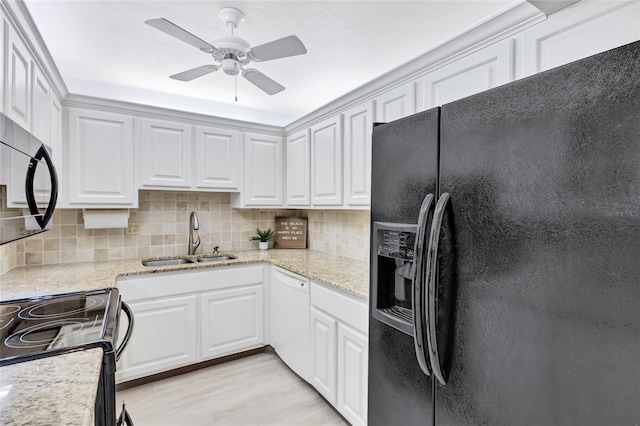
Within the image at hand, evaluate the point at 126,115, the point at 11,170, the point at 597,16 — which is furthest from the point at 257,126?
the point at 597,16

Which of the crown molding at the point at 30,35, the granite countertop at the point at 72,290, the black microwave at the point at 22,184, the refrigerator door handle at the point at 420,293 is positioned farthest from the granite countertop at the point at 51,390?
the crown molding at the point at 30,35

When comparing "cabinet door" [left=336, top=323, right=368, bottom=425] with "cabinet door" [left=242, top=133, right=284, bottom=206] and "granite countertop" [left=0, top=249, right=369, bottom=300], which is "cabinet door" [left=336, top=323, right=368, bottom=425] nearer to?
"granite countertop" [left=0, top=249, right=369, bottom=300]

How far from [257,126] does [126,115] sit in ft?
3.59

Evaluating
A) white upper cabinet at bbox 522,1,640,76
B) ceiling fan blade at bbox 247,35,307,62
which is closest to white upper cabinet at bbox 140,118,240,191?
ceiling fan blade at bbox 247,35,307,62

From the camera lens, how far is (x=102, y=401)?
3.21 ft

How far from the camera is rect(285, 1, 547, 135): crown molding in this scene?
1.35m

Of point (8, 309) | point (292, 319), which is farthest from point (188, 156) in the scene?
point (8, 309)

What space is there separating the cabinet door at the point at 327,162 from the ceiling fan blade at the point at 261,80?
0.58 meters

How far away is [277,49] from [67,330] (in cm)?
156

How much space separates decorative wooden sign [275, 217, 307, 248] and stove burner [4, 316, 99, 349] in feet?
7.61

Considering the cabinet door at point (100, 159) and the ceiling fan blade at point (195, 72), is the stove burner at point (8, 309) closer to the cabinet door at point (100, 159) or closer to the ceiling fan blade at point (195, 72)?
the cabinet door at point (100, 159)

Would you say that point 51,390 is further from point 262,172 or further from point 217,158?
point 262,172

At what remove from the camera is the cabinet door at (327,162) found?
257 centimetres

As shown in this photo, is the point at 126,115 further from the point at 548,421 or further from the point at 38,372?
the point at 548,421
